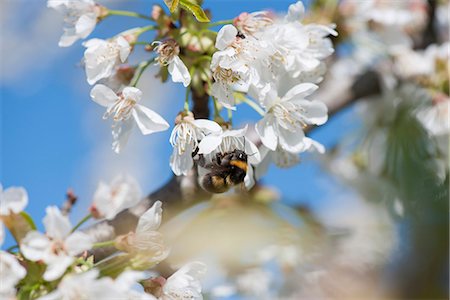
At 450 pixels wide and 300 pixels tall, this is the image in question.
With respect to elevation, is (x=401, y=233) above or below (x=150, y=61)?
below

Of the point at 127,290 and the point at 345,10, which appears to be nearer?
the point at 127,290

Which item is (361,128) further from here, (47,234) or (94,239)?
(47,234)

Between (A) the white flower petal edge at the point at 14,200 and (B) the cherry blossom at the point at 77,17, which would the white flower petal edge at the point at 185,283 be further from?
(B) the cherry blossom at the point at 77,17

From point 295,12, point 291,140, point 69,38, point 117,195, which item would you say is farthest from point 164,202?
point 295,12

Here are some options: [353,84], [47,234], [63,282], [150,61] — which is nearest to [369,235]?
[63,282]

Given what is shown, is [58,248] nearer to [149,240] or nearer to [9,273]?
[9,273]

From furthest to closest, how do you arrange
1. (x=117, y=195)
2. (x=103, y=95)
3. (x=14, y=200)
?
(x=117, y=195) → (x=103, y=95) → (x=14, y=200)

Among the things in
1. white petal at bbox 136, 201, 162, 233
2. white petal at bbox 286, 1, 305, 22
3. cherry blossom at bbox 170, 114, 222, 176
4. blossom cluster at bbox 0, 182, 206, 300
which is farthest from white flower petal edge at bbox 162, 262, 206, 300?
white petal at bbox 286, 1, 305, 22
